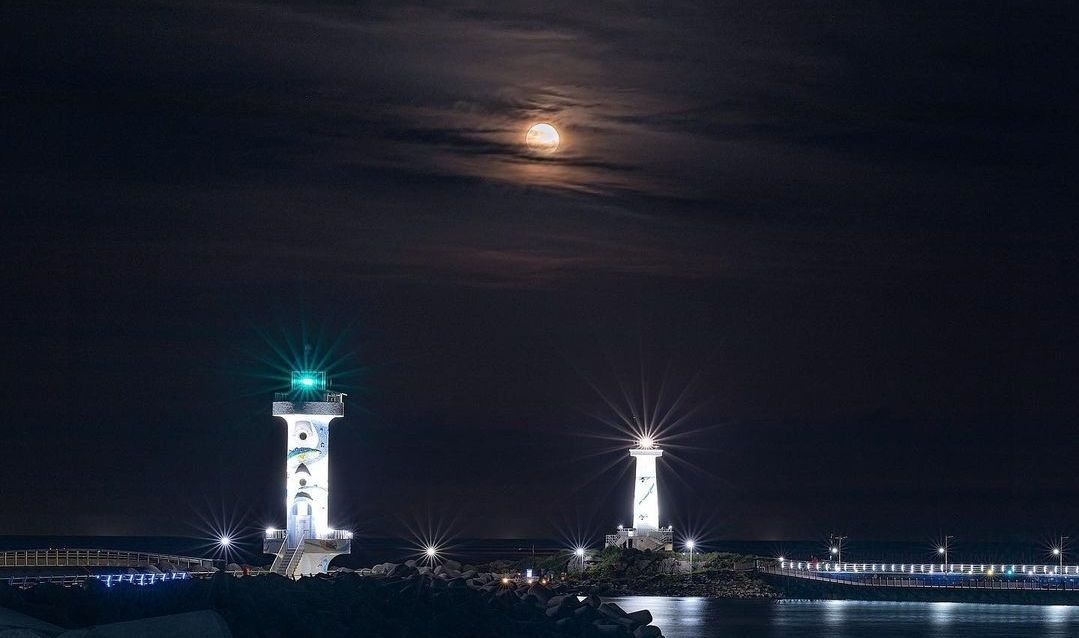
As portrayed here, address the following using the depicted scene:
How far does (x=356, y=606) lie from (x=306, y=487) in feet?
84.8

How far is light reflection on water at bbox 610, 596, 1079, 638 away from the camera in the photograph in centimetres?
7912

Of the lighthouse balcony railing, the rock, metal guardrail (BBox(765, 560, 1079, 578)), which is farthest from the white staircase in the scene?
metal guardrail (BBox(765, 560, 1079, 578))

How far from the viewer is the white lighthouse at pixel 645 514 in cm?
11494

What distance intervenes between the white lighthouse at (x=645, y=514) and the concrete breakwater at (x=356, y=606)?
55213 millimetres

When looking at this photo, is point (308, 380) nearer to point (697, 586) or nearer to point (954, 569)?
point (697, 586)

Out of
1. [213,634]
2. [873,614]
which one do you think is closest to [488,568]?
[873,614]

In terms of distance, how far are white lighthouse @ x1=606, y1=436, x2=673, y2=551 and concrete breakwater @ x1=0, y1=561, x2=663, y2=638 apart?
5521 centimetres

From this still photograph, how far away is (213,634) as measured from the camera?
30.4m

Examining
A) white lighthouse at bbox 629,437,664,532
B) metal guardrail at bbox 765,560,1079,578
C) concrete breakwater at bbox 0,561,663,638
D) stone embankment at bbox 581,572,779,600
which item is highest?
white lighthouse at bbox 629,437,664,532

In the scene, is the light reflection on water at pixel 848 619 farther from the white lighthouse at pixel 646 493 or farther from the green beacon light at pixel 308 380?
the green beacon light at pixel 308 380

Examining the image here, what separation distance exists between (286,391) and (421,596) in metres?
23.7

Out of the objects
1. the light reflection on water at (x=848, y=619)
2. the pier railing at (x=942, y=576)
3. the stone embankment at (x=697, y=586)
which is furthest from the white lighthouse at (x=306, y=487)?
the pier railing at (x=942, y=576)

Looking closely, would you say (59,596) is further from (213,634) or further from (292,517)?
(292,517)

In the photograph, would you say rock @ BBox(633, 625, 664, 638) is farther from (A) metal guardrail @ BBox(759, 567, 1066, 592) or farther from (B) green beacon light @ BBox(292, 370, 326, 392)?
(A) metal guardrail @ BBox(759, 567, 1066, 592)
